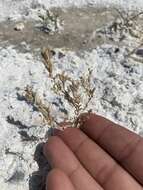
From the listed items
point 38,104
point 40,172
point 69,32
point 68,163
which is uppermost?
point 69,32

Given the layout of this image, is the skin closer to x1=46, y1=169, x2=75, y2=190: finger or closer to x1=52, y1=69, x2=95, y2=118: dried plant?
x1=46, y1=169, x2=75, y2=190: finger

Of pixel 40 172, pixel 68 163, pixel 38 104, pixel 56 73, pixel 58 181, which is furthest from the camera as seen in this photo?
pixel 56 73

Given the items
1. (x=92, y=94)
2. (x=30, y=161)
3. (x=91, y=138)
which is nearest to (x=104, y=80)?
(x=92, y=94)

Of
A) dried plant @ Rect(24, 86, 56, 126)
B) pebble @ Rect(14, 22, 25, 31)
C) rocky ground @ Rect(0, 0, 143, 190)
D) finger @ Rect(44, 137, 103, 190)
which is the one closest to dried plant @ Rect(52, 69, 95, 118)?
rocky ground @ Rect(0, 0, 143, 190)

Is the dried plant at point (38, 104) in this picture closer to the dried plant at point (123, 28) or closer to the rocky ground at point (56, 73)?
the rocky ground at point (56, 73)

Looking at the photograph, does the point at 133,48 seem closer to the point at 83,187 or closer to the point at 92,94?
the point at 92,94

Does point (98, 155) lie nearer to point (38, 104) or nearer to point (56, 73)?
point (38, 104)

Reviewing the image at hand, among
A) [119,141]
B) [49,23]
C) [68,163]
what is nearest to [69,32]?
[49,23]
